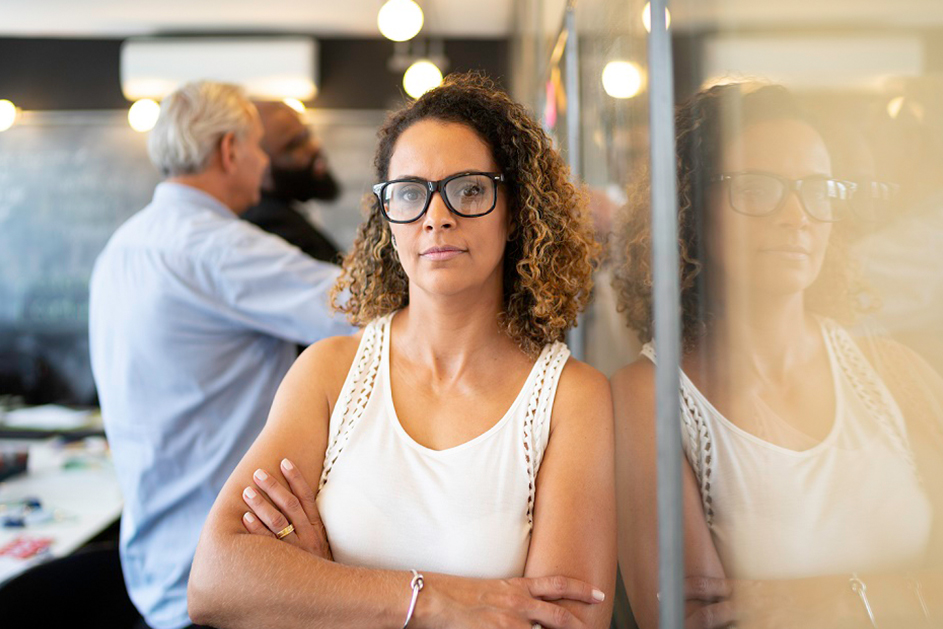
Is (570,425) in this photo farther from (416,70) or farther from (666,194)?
(416,70)

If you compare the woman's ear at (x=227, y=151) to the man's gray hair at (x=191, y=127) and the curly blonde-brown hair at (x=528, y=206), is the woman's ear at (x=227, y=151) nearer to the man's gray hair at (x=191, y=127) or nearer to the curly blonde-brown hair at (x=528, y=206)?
the man's gray hair at (x=191, y=127)

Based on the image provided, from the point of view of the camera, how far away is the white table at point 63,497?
7.84ft

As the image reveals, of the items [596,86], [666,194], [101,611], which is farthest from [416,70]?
[666,194]

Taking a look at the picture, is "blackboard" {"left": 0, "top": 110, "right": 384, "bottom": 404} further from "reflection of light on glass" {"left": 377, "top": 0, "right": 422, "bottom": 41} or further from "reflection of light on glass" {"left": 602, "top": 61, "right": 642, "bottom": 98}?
"reflection of light on glass" {"left": 602, "top": 61, "right": 642, "bottom": 98}

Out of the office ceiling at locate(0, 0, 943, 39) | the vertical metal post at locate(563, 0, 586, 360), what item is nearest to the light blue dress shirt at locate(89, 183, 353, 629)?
the vertical metal post at locate(563, 0, 586, 360)

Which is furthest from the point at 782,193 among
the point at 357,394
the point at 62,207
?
the point at 62,207

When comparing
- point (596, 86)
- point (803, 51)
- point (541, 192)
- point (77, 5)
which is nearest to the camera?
point (803, 51)

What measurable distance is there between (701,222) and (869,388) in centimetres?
34

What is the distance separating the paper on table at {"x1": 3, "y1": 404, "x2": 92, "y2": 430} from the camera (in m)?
4.43

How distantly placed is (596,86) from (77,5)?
5.01 meters

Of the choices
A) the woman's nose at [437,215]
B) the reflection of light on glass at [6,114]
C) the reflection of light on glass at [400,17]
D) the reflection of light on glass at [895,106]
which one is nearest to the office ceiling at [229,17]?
the reflection of light on glass at [6,114]

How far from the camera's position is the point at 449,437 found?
1273 millimetres

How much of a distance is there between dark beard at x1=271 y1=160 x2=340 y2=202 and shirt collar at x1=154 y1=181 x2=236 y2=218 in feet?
1.97

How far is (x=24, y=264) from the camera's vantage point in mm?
5867
